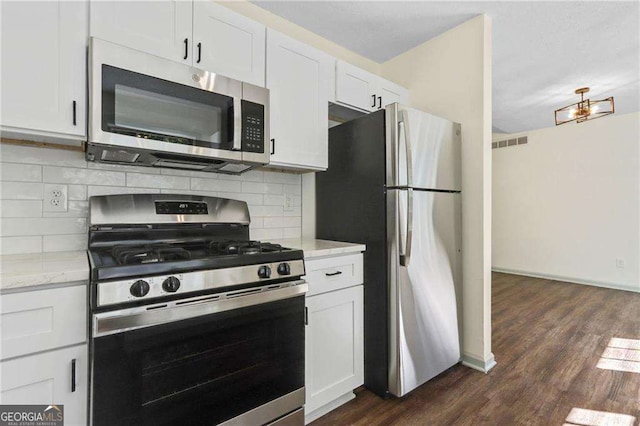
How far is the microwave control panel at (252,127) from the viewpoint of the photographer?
1.72 meters

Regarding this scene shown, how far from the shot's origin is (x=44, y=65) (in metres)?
1.26

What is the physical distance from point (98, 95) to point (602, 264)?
21.1 feet

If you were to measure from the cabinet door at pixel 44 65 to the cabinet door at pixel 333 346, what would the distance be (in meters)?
1.42

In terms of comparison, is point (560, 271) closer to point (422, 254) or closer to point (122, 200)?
point (422, 254)

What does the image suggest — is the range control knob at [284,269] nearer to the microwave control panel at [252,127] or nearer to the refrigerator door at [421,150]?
the microwave control panel at [252,127]

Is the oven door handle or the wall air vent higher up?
the wall air vent

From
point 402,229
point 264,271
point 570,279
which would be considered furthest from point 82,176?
point 570,279

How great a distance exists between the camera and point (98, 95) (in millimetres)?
1318

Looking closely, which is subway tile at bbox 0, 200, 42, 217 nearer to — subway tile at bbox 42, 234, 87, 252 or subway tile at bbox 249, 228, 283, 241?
subway tile at bbox 42, 234, 87, 252

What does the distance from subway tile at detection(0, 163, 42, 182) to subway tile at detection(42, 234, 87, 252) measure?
0.92 ft

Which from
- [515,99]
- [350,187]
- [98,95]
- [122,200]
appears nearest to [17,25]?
[98,95]

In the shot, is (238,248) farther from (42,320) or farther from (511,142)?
(511,142)

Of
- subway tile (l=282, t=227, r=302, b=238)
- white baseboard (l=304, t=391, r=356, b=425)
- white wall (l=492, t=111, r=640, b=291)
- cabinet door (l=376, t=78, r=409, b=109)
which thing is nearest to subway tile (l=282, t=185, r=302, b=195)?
subway tile (l=282, t=227, r=302, b=238)

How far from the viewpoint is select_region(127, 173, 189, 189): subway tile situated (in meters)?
1.73
